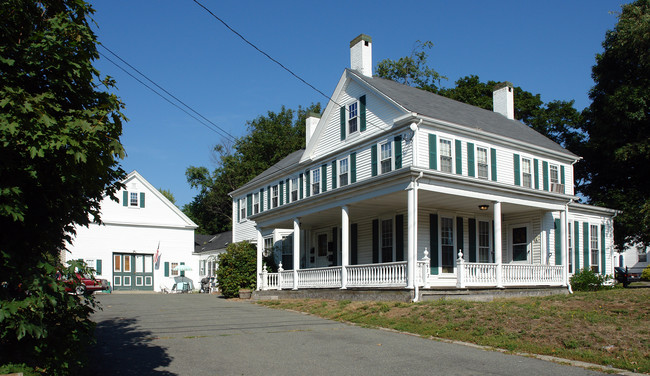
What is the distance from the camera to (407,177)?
1684cm

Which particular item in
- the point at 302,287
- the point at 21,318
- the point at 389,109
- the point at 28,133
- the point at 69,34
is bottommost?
the point at 302,287

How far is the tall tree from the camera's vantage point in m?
27.7

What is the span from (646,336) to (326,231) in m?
16.9

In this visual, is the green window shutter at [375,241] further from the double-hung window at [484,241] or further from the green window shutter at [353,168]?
the double-hung window at [484,241]

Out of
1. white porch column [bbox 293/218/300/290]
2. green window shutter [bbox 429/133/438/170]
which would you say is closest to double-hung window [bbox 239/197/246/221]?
white porch column [bbox 293/218/300/290]

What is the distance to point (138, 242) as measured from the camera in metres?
35.6

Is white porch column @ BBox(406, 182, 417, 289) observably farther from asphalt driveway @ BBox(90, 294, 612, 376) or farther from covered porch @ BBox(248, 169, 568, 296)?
asphalt driveway @ BBox(90, 294, 612, 376)

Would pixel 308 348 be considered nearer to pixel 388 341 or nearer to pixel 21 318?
pixel 388 341

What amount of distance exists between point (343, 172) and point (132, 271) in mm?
19293

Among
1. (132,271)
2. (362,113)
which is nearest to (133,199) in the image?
(132,271)

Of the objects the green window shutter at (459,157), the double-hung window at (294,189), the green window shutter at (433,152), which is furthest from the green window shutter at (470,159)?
the double-hung window at (294,189)

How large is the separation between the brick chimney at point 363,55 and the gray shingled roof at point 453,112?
56 cm

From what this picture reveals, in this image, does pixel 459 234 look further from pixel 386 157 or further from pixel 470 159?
pixel 386 157

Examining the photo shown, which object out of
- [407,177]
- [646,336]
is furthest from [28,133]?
[407,177]
